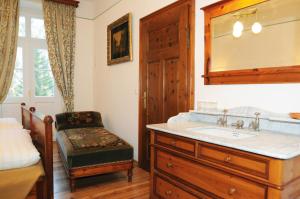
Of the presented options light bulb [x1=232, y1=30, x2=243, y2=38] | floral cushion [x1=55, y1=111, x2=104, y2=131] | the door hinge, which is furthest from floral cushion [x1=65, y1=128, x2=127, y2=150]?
light bulb [x1=232, y1=30, x2=243, y2=38]

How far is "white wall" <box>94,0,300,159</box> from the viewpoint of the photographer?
191cm

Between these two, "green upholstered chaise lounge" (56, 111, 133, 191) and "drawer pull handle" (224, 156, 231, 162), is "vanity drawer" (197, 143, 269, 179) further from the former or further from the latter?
"green upholstered chaise lounge" (56, 111, 133, 191)

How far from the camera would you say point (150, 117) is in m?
3.38

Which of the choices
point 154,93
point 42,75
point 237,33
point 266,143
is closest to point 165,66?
point 154,93

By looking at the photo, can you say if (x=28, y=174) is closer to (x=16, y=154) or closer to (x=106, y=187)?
(x=16, y=154)

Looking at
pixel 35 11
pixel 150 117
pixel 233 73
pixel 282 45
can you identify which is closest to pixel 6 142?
pixel 150 117

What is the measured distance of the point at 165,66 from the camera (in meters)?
3.06

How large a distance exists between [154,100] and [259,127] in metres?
1.63

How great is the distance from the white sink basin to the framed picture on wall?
217 centimetres

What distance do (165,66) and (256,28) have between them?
129 centimetres

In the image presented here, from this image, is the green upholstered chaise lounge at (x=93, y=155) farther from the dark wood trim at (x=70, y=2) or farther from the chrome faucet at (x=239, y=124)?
the dark wood trim at (x=70, y=2)

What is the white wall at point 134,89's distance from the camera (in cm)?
191

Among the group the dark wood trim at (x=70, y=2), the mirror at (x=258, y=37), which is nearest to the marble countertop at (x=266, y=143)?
the mirror at (x=258, y=37)

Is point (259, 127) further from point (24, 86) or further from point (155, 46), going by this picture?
point (24, 86)
